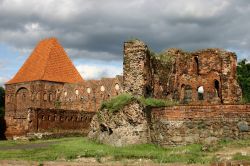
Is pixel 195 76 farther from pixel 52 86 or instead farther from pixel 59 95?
pixel 59 95

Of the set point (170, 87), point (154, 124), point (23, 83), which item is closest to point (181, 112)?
point (154, 124)

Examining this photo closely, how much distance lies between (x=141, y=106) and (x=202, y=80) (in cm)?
692

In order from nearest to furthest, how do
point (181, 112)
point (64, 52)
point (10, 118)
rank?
point (181, 112) → point (10, 118) → point (64, 52)

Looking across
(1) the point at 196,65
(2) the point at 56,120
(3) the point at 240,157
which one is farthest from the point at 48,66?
(3) the point at 240,157

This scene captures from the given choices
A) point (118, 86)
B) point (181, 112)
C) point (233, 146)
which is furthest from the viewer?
point (118, 86)

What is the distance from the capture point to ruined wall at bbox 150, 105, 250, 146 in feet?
45.8

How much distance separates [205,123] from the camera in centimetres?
1417

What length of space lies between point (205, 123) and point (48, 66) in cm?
3100

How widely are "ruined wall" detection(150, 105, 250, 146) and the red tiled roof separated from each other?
29.0m

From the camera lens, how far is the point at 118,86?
3956cm

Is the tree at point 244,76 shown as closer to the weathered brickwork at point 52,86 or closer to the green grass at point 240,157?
the weathered brickwork at point 52,86

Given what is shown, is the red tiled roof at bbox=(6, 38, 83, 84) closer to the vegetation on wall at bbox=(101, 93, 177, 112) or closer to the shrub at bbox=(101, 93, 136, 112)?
the shrub at bbox=(101, 93, 136, 112)

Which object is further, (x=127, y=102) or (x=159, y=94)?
(x=159, y=94)

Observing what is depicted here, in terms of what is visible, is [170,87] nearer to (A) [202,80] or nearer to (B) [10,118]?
(A) [202,80]
